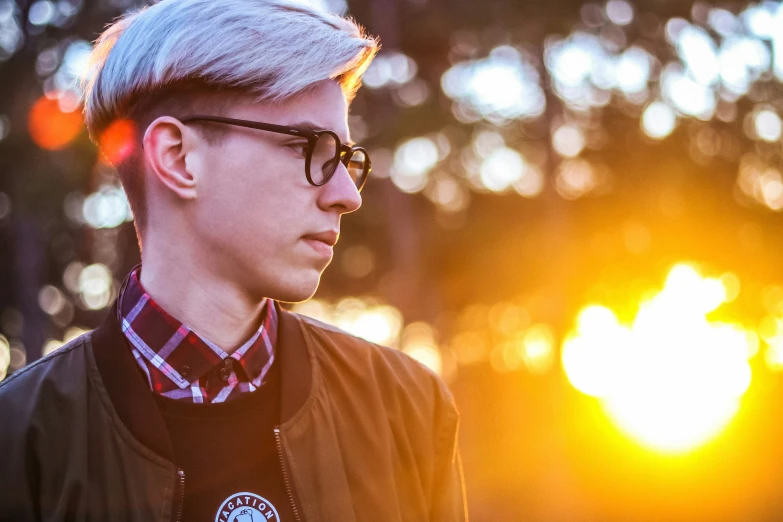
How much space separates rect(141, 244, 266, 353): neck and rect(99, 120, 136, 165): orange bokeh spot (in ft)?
1.36

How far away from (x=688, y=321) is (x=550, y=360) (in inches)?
131

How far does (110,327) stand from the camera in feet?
7.46

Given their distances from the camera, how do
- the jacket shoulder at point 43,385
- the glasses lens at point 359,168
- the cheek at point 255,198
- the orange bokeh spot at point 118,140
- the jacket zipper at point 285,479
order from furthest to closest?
the glasses lens at point 359,168
the orange bokeh spot at point 118,140
the cheek at point 255,198
the jacket zipper at point 285,479
the jacket shoulder at point 43,385

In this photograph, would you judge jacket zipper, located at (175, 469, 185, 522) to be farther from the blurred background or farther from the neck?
the blurred background

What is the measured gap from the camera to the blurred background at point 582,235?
15.8 metres

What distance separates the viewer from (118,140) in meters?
2.57

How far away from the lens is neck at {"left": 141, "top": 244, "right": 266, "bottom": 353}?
7.68 feet

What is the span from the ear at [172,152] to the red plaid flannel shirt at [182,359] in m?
0.35

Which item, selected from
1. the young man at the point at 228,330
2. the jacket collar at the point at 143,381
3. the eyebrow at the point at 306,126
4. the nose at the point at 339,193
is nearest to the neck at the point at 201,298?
the young man at the point at 228,330

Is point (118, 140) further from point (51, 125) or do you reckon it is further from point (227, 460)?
point (51, 125)

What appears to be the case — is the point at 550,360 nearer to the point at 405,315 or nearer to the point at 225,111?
the point at 405,315

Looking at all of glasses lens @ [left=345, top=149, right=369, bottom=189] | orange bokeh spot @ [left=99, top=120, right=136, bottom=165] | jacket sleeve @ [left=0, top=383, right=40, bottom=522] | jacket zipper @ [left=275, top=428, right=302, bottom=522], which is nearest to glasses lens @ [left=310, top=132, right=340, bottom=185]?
glasses lens @ [left=345, top=149, right=369, bottom=189]

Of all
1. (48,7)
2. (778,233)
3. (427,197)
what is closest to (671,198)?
(778,233)

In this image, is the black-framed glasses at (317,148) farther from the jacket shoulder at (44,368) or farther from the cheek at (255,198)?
the jacket shoulder at (44,368)
